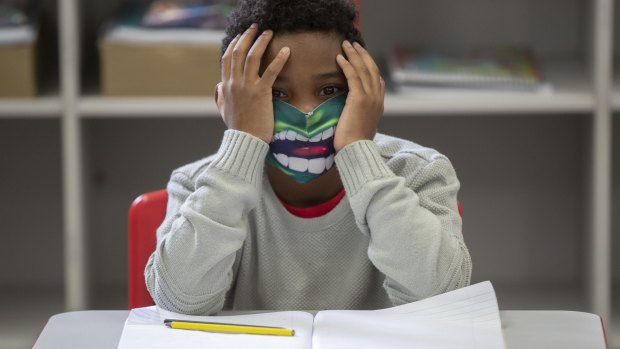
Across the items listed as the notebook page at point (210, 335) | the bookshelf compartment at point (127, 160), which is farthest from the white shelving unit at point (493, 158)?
the notebook page at point (210, 335)

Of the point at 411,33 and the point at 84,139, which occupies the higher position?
the point at 411,33

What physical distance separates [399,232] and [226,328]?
0.25m

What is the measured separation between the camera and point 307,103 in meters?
1.25

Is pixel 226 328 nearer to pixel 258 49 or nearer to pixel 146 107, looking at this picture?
pixel 258 49

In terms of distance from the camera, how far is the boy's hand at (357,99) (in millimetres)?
1246

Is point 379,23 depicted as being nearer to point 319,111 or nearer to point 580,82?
point 580,82

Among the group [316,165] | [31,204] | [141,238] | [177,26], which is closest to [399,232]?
[316,165]

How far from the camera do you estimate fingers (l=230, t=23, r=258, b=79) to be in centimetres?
125

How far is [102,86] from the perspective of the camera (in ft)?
7.26

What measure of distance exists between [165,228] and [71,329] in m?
0.22

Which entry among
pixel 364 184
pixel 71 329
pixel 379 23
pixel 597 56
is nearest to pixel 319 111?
pixel 364 184

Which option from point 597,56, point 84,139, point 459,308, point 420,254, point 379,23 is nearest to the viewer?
point 459,308

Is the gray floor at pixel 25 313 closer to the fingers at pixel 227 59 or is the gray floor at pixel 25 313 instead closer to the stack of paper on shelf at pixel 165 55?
the stack of paper on shelf at pixel 165 55

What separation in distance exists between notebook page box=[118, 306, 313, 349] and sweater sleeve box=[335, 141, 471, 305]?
0.16 metres
